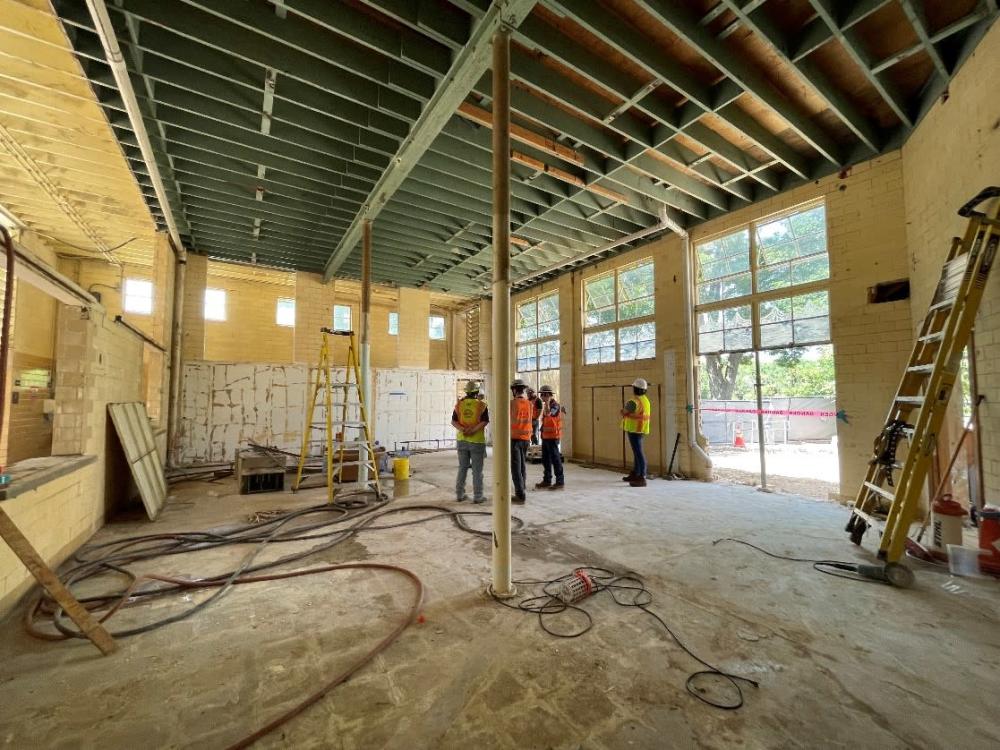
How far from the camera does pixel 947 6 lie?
391cm

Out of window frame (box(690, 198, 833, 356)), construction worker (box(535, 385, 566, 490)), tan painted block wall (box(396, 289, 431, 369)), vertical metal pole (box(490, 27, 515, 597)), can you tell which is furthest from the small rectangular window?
vertical metal pole (box(490, 27, 515, 597))

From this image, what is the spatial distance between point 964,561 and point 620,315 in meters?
7.03

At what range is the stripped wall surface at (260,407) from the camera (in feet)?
31.2

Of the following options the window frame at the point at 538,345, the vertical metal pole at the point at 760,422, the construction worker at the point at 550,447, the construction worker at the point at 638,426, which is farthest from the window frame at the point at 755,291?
the window frame at the point at 538,345

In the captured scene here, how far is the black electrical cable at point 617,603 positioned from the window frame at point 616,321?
20.6 ft

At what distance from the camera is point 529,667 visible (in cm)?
218

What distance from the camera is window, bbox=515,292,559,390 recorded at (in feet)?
38.0

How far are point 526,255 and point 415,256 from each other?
276 centimetres

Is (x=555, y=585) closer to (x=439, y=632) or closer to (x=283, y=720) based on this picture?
(x=439, y=632)

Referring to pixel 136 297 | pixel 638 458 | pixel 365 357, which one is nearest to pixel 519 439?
pixel 638 458

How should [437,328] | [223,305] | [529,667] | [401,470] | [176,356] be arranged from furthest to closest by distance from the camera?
[437,328], [223,305], [176,356], [401,470], [529,667]

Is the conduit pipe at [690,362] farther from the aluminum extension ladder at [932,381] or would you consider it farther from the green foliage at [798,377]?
the green foliage at [798,377]

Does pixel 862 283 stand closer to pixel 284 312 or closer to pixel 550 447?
pixel 550 447

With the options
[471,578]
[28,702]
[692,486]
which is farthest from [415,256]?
[28,702]
